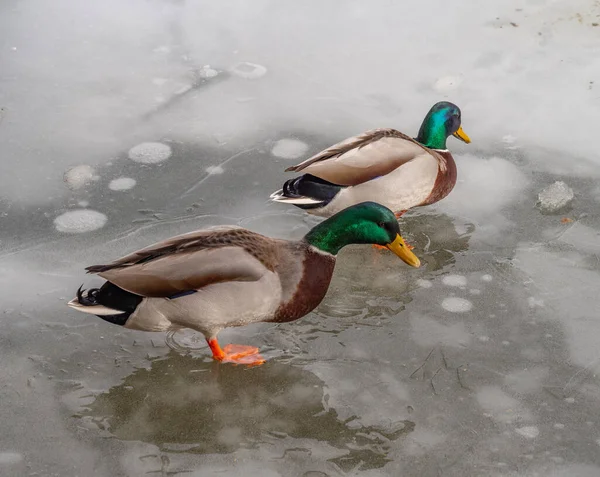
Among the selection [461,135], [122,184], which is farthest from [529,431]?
[122,184]

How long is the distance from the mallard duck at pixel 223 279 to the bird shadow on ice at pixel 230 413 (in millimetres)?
132

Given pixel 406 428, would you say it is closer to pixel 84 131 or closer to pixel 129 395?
pixel 129 395

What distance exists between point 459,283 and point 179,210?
1.47 m

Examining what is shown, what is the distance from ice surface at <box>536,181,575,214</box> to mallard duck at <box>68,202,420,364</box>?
4.26ft

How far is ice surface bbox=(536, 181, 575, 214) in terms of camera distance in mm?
4598

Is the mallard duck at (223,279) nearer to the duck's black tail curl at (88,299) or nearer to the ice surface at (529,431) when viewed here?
the duck's black tail curl at (88,299)

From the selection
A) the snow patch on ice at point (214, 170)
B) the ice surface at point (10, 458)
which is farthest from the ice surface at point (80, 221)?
the ice surface at point (10, 458)

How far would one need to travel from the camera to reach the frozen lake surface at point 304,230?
3.27 m

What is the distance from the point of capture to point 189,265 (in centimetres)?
342

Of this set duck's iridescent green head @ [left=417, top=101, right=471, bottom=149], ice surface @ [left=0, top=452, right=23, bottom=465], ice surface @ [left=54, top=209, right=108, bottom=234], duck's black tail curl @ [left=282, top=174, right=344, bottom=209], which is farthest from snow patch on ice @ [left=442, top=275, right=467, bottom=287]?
ice surface @ [left=0, top=452, right=23, bottom=465]

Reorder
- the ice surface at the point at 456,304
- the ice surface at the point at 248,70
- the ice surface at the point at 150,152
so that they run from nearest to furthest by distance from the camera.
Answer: the ice surface at the point at 456,304 < the ice surface at the point at 150,152 < the ice surface at the point at 248,70

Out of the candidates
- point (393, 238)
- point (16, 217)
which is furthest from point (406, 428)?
point (16, 217)

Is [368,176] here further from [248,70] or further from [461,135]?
[248,70]

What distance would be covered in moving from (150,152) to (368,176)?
139 cm
